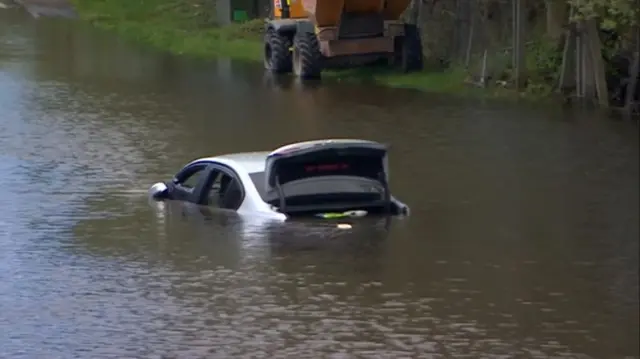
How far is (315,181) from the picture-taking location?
1437 centimetres

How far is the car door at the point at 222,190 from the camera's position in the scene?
48.2 ft

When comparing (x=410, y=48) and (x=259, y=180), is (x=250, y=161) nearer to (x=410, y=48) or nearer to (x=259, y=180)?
(x=259, y=180)

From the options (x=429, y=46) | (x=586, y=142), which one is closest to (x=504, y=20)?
(x=429, y=46)

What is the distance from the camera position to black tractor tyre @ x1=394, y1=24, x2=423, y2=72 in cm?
3231

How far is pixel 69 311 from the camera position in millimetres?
11453

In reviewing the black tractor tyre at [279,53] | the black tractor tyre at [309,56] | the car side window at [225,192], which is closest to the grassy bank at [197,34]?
the black tractor tyre at [309,56]

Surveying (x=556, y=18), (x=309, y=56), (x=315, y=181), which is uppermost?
(x=556, y=18)

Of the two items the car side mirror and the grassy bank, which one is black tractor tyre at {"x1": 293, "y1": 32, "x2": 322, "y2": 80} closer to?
the grassy bank

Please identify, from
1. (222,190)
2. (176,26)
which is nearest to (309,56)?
(222,190)

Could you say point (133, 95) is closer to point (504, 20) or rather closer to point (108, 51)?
point (504, 20)

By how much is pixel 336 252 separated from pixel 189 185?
3.61m

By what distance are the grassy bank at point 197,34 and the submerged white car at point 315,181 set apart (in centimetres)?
1414

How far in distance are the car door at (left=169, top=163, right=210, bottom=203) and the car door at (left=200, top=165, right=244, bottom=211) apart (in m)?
0.10

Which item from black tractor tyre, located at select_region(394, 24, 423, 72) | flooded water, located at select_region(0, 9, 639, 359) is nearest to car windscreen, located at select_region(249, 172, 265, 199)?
flooded water, located at select_region(0, 9, 639, 359)
